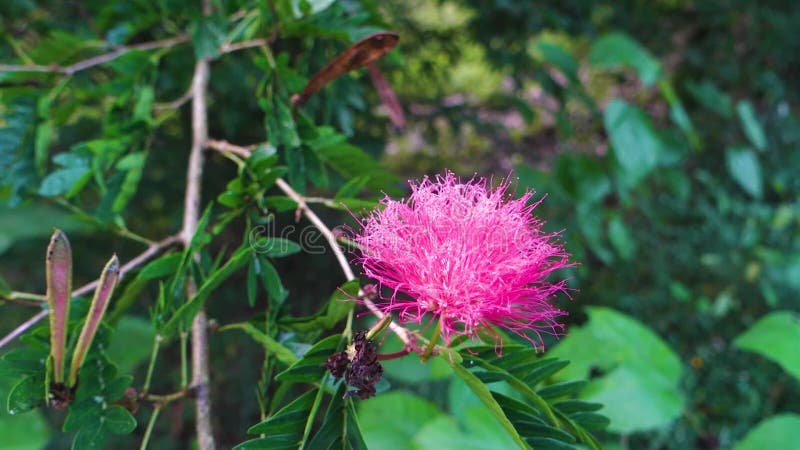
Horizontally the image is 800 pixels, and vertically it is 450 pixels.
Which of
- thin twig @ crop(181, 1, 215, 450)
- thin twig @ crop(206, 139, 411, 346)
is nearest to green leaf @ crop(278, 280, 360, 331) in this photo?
thin twig @ crop(206, 139, 411, 346)

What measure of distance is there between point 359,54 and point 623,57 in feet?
4.66

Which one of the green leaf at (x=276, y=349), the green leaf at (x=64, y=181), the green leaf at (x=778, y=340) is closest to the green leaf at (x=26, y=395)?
the green leaf at (x=276, y=349)

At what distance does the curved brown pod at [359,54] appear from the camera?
79 centimetres

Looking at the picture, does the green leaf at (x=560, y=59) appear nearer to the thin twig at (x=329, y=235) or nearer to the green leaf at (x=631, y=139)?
the green leaf at (x=631, y=139)

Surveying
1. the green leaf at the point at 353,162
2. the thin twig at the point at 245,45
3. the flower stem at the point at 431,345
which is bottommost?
the flower stem at the point at 431,345

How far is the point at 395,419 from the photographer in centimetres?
142

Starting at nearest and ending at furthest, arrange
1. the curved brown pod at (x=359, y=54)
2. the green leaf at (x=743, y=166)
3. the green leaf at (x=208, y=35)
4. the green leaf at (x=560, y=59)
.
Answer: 1. the curved brown pod at (x=359, y=54)
2. the green leaf at (x=208, y=35)
3. the green leaf at (x=560, y=59)
4. the green leaf at (x=743, y=166)

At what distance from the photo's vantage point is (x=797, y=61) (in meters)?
3.10

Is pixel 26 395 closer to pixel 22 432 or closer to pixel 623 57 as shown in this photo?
pixel 22 432

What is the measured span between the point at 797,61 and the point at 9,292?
11.6ft

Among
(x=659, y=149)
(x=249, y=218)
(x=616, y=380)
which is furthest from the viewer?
(x=659, y=149)

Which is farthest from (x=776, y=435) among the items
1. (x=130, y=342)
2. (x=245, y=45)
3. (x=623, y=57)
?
(x=130, y=342)

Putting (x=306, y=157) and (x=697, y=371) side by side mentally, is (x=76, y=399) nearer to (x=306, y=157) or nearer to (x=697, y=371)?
(x=306, y=157)

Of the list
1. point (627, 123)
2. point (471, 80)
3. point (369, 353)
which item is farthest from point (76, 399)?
point (471, 80)
